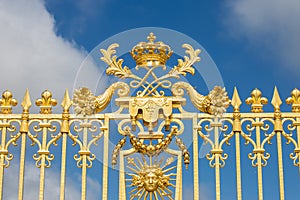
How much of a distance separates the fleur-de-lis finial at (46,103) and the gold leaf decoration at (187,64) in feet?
5.14

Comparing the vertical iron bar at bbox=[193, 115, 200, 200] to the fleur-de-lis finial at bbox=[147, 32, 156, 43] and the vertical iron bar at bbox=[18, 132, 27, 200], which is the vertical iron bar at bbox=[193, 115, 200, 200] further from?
the vertical iron bar at bbox=[18, 132, 27, 200]

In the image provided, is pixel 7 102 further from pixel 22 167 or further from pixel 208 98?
pixel 208 98

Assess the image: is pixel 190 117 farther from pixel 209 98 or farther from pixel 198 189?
pixel 198 189

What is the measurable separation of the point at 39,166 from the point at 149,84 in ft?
5.68

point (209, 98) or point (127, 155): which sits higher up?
point (209, 98)

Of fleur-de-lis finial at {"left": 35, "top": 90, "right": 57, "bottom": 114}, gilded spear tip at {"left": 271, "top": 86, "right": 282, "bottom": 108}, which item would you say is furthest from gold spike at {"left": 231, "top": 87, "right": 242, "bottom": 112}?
fleur-de-lis finial at {"left": 35, "top": 90, "right": 57, "bottom": 114}

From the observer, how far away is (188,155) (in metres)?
9.07

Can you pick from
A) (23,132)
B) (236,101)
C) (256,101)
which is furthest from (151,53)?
(23,132)

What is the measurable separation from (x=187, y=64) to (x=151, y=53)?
48cm

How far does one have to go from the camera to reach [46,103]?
939cm

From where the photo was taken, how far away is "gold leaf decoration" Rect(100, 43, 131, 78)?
9.38m

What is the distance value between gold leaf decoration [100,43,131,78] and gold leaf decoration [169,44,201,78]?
1.94 ft

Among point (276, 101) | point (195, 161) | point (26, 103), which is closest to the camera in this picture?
point (195, 161)

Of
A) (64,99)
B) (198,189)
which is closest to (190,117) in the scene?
(198,189)
